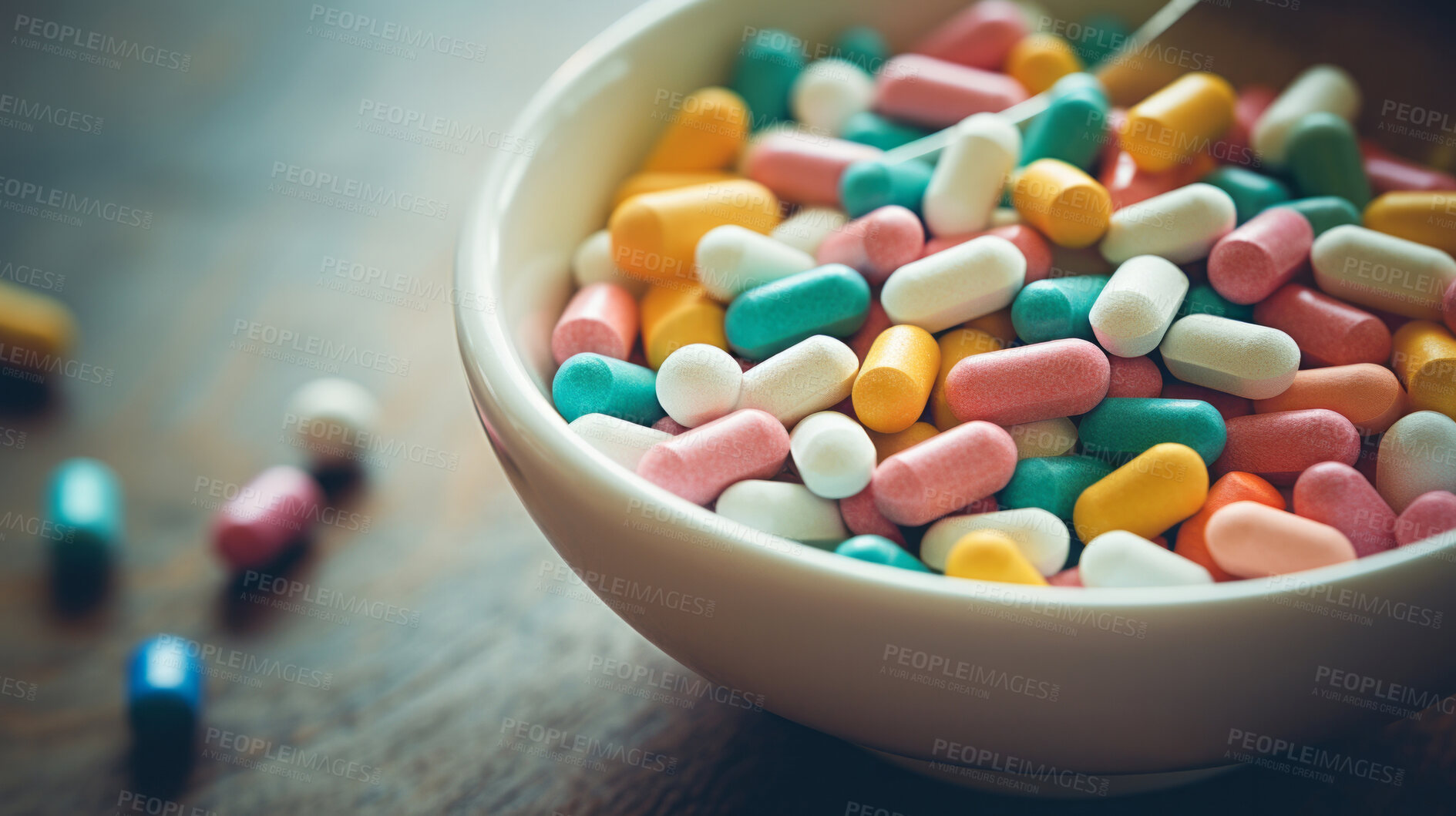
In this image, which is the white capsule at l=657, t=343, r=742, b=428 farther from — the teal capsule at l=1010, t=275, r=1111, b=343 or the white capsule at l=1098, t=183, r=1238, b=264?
the white capsule at l=1098, t=183, r=1238, b=264

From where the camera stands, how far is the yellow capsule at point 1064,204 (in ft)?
3.45

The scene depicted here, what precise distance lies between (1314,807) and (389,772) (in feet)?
2.98

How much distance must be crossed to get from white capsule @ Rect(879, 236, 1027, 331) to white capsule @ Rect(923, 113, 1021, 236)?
0.09m

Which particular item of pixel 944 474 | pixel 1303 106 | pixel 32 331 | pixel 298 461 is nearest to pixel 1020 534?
pixel 944 474

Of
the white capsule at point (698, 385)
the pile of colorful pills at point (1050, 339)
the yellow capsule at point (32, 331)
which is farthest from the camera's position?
the yellow capsule at point (32, 331)

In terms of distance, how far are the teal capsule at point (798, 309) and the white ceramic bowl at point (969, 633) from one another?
10.0 inches

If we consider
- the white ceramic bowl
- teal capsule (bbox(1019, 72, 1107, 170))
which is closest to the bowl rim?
the white ceramic bowl

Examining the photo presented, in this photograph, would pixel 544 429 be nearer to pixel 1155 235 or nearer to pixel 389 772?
pixel 389 772

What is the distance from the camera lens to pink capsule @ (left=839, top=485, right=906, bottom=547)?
93cm

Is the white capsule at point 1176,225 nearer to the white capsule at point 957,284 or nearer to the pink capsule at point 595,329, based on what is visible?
the white capsule at point 957,284

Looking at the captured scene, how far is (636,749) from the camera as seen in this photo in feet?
3.60

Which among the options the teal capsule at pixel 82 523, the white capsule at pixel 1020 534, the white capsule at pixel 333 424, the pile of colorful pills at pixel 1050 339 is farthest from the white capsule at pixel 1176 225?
the teal capsule at pixel 82 523

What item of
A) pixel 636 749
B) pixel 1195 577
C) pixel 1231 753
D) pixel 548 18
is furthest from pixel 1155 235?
pixel 548 18

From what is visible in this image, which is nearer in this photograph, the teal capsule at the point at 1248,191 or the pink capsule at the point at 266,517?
the teal capsule at the point at 1248,191
